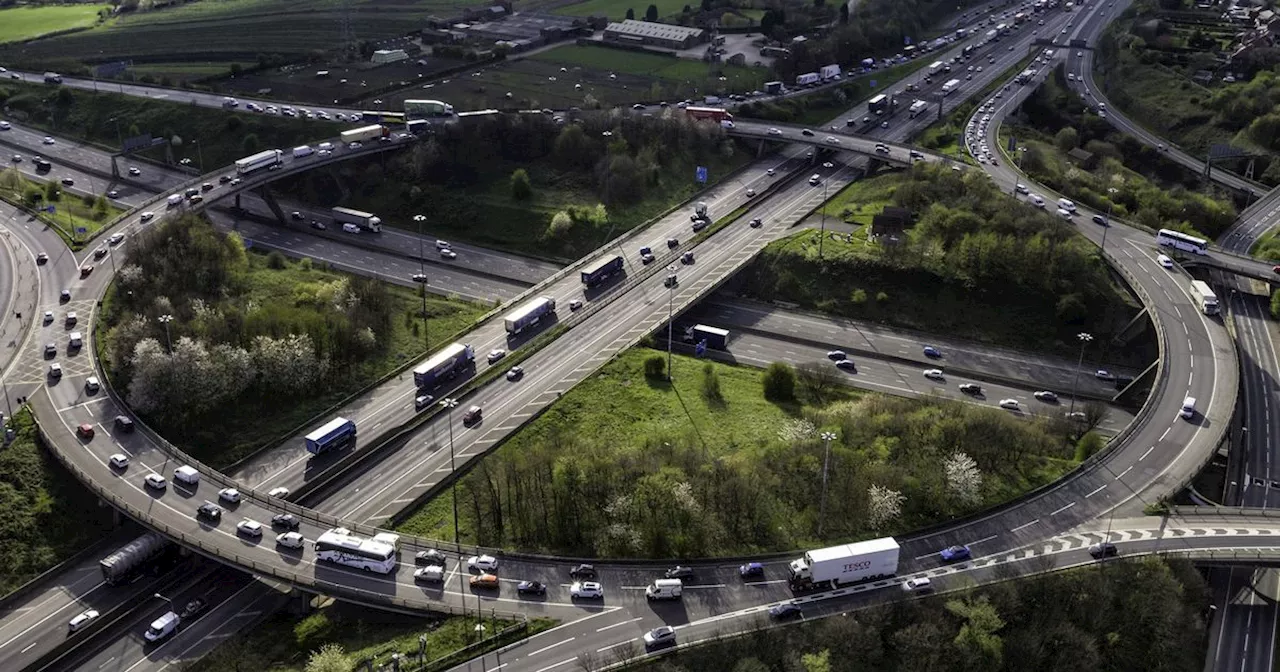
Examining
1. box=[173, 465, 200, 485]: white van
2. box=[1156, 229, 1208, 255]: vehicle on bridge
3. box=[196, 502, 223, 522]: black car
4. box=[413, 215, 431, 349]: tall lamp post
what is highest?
box=[1156, 229, 1208, 255]: vehicle on bridge

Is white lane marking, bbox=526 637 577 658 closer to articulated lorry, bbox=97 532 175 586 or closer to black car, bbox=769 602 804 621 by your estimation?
black car, bbox=769 602 804 621

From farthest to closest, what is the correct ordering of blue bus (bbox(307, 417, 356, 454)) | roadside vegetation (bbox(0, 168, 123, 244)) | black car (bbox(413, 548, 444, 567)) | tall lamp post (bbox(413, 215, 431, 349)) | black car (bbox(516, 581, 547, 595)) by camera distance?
roadside vegetation (bbox(0, 168, 123, 244)), tall lamp post (bbox(413, 215, 431, 349)), blue bus (bbox(307, 417, 356, 454)), black car (bbox(413, 548, 444, 567)), black car (bbox(516, 581, 547, 595))

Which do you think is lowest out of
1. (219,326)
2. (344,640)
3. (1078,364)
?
(1078,364)

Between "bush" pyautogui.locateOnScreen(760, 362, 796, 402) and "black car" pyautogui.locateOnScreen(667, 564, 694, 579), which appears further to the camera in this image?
"bush" pyautogui.locateOnScreen(760, 362, 796, 402)

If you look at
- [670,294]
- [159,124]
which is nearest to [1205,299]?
[670,294]

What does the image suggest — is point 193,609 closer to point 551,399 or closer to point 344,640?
point 344,640

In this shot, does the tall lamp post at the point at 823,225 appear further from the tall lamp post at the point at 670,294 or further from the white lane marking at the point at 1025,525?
the white lane marking at the point at 1025,525

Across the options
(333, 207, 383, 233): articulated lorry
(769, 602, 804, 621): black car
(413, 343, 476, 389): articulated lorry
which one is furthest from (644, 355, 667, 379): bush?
(333, 207, 383, 233): articulated lorry
